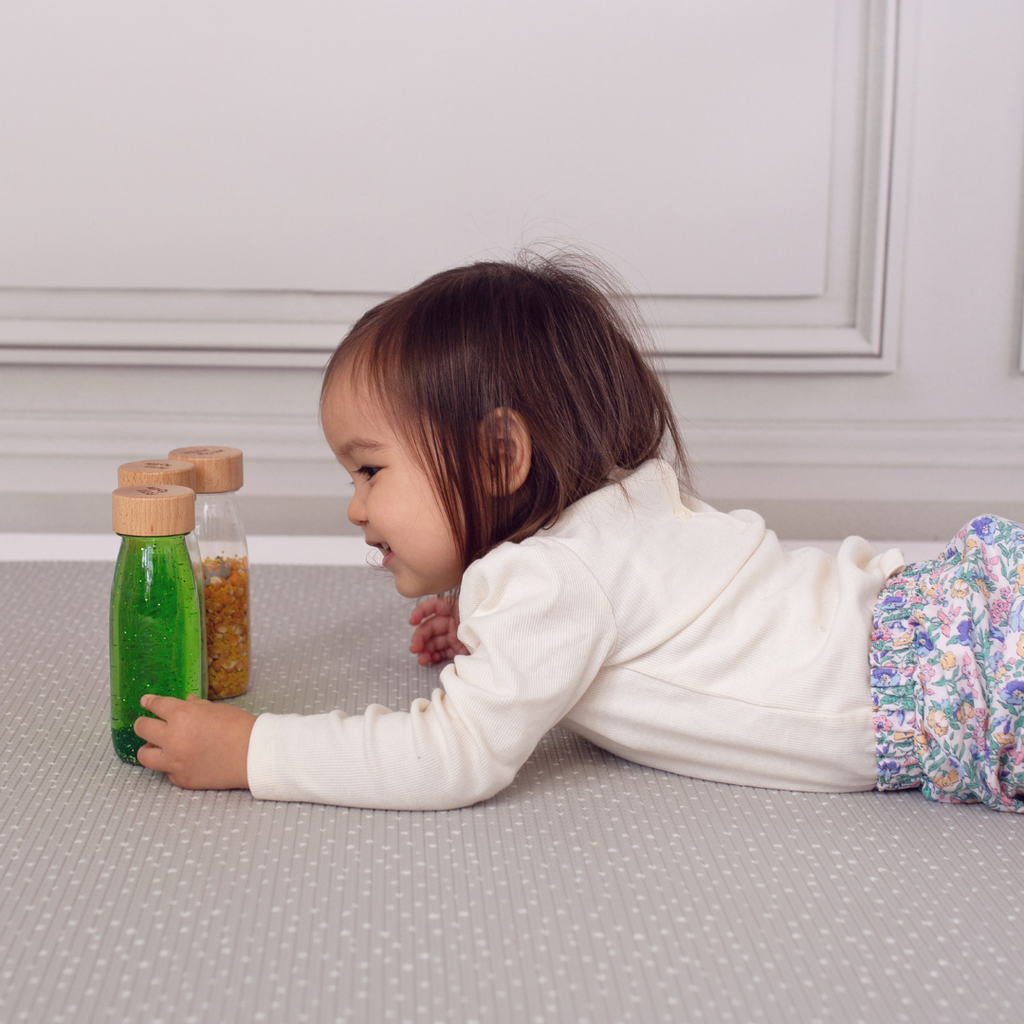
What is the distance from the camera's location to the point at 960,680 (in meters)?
0.69

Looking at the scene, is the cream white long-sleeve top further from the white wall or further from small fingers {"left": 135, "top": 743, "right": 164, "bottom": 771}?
the white wall

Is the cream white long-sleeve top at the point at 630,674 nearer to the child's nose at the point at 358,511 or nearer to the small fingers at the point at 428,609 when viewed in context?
the child's nose at the point at 358,511

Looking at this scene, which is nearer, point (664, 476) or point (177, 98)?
point (664, 476)

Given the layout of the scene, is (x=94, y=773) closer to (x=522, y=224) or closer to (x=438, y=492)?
(x=438, y=492)

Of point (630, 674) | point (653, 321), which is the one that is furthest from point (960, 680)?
point (653, 321)

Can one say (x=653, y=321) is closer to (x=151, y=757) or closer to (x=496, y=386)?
(x=496, y=386)

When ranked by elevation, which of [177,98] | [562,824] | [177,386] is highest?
[177,98]

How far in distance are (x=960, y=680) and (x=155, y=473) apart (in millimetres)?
534

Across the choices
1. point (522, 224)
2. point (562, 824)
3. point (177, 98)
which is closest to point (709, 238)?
point (522, 224)

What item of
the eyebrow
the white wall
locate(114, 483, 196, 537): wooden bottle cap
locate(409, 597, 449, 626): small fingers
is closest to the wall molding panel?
the white wall

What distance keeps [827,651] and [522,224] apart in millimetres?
823

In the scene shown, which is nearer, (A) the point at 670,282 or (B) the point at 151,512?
(B) the point at 151,512

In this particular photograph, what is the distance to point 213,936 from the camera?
1.77 feet

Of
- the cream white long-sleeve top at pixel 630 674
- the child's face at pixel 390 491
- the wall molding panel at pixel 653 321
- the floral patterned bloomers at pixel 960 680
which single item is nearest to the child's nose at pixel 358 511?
the child's face at pixel 390 491
